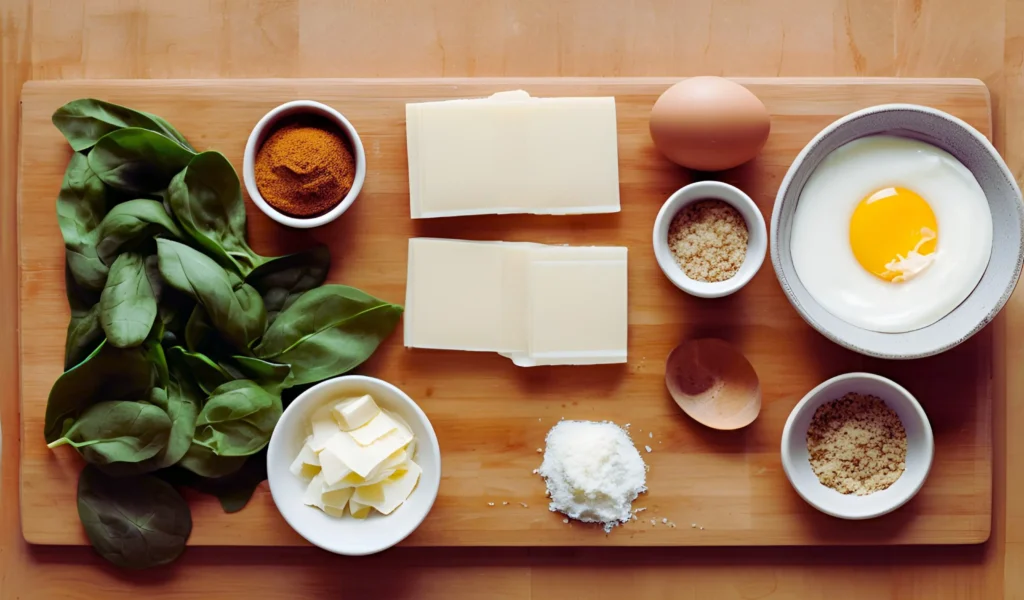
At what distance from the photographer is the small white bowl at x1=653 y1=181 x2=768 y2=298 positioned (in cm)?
124

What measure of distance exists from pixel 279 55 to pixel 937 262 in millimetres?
1168

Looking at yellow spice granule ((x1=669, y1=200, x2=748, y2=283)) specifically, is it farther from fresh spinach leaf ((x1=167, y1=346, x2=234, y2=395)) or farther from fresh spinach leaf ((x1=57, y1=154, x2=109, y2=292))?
fresh spinach leaf ((x1=57, y1=154, x2=109, y2=292))

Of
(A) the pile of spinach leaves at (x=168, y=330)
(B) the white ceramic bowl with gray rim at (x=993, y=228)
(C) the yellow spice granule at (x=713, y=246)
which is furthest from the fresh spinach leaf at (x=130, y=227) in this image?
(B) the white ceramic bowl with gray rim at (x=993, y=228)

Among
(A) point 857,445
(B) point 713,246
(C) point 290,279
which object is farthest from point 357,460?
(A) point 857,445

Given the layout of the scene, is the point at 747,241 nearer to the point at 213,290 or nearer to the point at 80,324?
the point at 213,290

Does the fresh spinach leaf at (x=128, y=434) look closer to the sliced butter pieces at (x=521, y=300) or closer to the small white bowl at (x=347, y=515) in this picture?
the small white bowl at (x=347, y=515)

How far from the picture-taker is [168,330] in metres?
1.23

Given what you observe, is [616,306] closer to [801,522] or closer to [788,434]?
[788,434]

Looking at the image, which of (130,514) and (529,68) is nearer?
(130,514)

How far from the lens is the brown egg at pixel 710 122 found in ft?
3.89

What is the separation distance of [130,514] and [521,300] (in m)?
0.73

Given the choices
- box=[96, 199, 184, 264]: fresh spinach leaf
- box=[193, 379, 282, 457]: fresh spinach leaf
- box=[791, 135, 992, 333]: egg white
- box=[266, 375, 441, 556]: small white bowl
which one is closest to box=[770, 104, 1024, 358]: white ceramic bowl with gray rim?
box=[791, 135, 992, 333]: egg white

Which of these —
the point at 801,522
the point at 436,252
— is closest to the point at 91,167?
the point at 436,252

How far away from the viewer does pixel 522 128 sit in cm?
127
